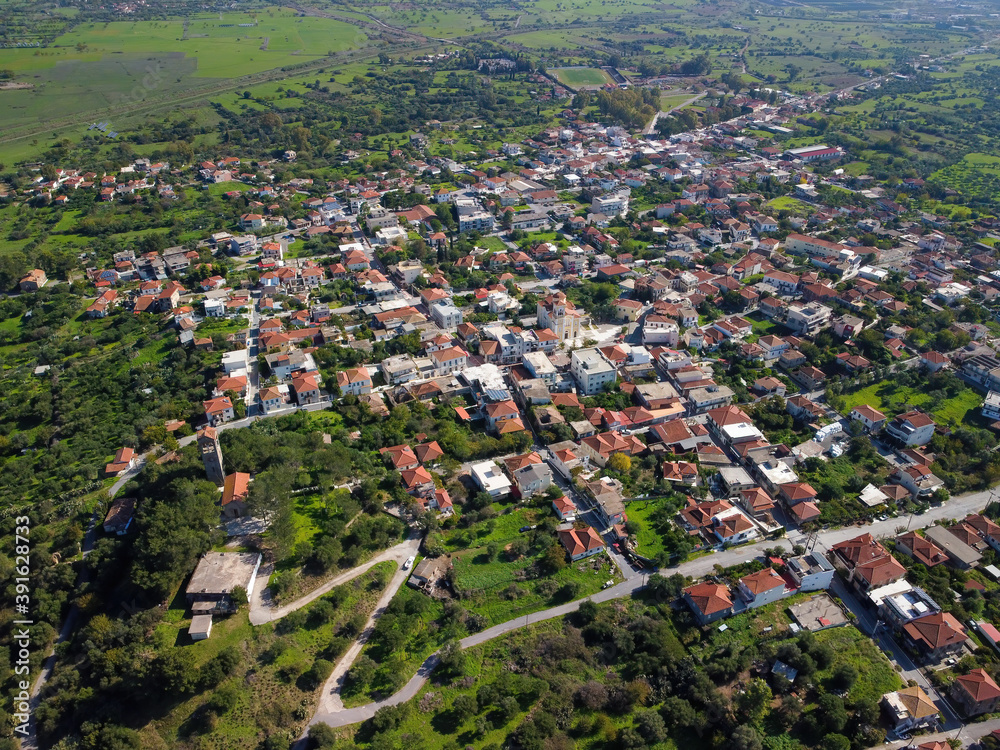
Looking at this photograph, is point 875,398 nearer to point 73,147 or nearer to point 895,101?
point 895,101

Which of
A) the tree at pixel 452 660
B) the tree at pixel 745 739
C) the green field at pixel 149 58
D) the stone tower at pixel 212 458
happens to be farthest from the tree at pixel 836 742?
the green field at pixel 149 58

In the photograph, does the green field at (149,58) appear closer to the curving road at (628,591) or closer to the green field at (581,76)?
the green field at (581,76)

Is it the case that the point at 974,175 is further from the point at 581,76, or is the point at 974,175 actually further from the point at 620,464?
the point at 581,76

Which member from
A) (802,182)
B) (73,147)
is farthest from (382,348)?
(73,147)

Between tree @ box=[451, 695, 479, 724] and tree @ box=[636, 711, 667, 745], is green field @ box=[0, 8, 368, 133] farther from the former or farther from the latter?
tree @ box=[636, 711, 667, 745]

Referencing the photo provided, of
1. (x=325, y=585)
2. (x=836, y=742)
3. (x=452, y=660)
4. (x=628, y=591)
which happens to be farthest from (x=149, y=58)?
(x=836, y=742)
